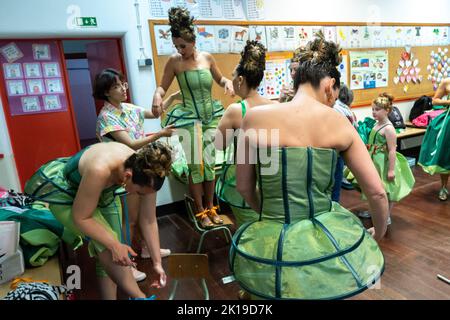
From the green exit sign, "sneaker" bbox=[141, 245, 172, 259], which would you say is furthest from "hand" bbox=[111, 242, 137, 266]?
the green exit sign

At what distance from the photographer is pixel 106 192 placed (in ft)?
5.24

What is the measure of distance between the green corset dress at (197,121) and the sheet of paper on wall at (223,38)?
1.06 m

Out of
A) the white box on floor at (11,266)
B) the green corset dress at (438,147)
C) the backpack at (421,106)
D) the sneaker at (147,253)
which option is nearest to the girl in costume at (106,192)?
the white box on floor at (11,266)

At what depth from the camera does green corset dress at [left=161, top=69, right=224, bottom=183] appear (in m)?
2.65

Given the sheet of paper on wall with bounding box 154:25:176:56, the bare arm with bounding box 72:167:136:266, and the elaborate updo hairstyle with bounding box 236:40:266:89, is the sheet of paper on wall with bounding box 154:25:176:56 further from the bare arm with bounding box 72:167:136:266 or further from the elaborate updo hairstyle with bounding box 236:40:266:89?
the bare arm with bounding box 72:167:136:266

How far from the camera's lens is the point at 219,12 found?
353cm

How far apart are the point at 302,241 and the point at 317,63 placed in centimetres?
64

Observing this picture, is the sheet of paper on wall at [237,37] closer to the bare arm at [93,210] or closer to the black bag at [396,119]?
the black bag at [396,119]

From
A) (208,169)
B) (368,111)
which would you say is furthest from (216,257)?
(368,111)

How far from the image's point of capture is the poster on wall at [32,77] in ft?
9.39

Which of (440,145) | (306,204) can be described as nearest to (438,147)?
(440,145)

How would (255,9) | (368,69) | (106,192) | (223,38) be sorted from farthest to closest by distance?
(368,69), (255,9), (223,38), (106,192)

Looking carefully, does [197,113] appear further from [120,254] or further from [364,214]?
[364,214]
